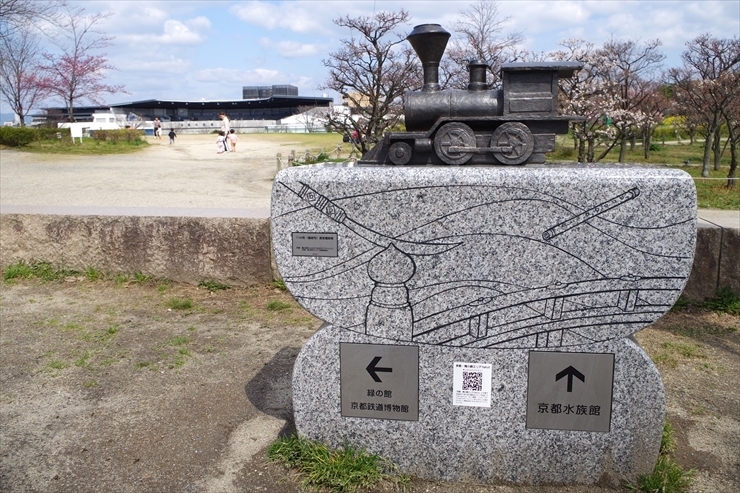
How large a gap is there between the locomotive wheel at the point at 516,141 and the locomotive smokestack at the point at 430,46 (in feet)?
1.55

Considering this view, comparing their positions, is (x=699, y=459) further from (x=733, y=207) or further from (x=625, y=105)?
(x=625, y=105)

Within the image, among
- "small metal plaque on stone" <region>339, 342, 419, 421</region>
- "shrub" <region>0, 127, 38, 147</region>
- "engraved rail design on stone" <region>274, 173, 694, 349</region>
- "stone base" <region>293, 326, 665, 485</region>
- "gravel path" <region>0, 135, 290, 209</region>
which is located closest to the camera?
"engraved rail design on stone" <region>274, 173, 694, 349</region>

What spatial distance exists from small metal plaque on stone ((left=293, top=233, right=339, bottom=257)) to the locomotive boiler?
0.61 m

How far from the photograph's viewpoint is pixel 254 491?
2787 millimetres

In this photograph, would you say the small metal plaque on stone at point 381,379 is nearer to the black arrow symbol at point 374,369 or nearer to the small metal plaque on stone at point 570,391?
the black arrow symbol at point 374,369

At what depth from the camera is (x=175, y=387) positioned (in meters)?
3.84

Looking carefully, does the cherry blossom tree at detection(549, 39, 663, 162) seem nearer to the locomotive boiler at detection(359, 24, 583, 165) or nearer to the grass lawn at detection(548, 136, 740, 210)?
the grass lawn at detection(548, 136, 740, 210)

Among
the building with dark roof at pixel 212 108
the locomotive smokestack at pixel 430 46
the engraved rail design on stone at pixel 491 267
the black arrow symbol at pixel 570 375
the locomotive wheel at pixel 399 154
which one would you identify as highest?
the building with dark roof at pixel 212 108

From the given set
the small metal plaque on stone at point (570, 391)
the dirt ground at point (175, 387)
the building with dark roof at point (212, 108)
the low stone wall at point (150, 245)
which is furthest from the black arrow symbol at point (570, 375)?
the building with dark roof at point (212, 108)

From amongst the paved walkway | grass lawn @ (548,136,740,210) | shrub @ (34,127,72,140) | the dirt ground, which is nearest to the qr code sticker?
the dirt ground

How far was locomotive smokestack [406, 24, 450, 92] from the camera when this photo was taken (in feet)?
11.0

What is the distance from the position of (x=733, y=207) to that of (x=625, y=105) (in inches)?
329

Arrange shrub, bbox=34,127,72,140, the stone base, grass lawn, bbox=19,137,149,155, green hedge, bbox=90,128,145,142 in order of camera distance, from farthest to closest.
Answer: green hedge, bbox=90,128,145,142 → shrub, bbox=34,127,72,140 → grass lawn, bbox=19,137,149,155 → the stone base

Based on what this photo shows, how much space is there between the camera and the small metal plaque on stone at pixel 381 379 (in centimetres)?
288
